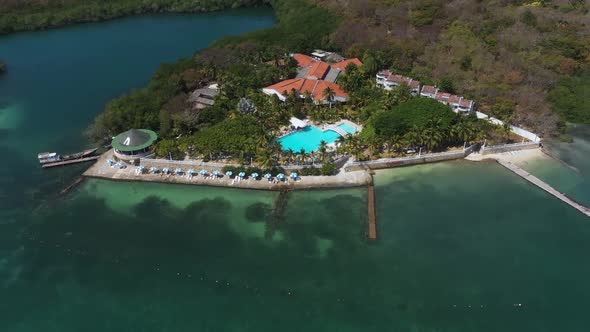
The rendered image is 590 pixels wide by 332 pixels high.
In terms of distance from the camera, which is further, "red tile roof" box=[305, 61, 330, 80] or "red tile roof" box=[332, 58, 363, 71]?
"red tile roof" box=[332, 58, 363, 71]

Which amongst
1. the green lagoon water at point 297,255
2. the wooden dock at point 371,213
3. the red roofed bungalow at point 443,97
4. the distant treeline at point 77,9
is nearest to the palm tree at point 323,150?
the green lagoon water at point 297,255

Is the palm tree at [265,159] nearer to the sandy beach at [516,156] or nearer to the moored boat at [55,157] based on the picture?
the moored boat at [55,157]

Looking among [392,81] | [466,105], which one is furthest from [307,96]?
[466,105]

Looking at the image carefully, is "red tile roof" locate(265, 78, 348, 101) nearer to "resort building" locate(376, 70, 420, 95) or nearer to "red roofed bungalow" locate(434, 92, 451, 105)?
"resort building" locate(376, 70, 420, 95)

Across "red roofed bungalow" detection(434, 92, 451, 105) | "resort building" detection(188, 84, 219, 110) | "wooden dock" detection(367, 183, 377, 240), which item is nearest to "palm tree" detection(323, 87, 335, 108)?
"red roofed bungalow" detection(434, 92, 451, 105)

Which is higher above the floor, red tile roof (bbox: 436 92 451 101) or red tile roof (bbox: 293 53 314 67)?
red tile roof (bbox: 436 92 451 101)

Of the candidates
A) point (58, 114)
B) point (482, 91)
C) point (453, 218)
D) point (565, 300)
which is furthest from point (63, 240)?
point (482, 91)
